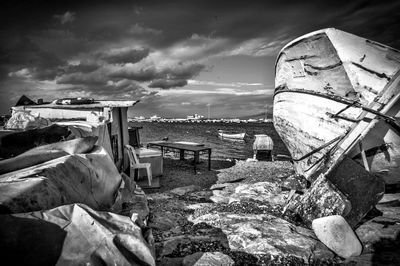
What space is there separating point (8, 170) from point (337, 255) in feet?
16.0

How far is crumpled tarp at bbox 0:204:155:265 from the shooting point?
187 centimetres

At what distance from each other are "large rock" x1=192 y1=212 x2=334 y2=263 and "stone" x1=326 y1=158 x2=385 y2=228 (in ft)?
3.40

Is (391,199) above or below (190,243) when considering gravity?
below

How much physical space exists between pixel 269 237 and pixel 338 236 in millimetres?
1129

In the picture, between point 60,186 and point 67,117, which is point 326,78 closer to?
point 60,186

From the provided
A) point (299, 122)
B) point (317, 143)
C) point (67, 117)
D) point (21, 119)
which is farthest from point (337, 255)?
point (67, 117)

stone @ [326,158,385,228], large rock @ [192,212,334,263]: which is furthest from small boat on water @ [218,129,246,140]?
large rock @ [192,212,334,263]

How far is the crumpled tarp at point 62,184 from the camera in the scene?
2.30 metres

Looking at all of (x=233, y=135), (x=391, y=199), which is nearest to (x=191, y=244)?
(x=391, y=199)

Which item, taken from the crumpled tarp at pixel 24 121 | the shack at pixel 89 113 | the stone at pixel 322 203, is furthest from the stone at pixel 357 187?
the shack at pixel 89 113

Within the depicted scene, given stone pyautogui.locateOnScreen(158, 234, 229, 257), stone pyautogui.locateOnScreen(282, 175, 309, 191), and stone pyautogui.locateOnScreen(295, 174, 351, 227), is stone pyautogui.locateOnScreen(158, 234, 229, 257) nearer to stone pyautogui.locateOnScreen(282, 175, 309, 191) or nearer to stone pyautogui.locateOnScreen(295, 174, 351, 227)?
stone pyautogui.locateOnScreen(295, 174, 351, 227)

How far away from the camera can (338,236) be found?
3881 millimetres

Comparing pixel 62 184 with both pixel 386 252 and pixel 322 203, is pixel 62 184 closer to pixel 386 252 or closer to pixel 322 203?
pixel 322 203

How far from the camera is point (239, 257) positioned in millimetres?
3467
